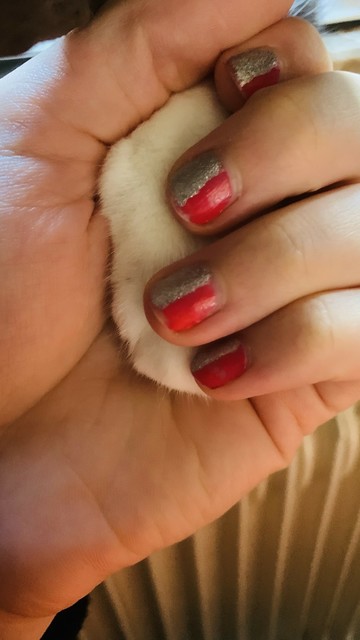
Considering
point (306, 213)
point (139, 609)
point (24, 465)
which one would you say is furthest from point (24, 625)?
point (306, 213)

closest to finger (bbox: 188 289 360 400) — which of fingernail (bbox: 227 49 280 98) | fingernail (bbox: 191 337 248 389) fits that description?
fingernail (bbox: 191 337 248 389)

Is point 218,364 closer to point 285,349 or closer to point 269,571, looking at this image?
point 285,349

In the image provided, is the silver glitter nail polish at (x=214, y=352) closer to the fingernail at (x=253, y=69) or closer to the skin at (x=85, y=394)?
the skin at (x=85, y=394)

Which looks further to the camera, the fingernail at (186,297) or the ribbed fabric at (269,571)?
the ribbed fabric at (269,571)

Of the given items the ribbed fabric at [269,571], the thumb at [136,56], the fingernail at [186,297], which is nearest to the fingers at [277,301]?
the fingernail at [186,297]

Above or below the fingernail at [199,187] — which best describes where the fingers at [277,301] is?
below

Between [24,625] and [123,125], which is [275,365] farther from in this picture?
[24,625]

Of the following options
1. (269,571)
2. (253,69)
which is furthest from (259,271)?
(269,571)
